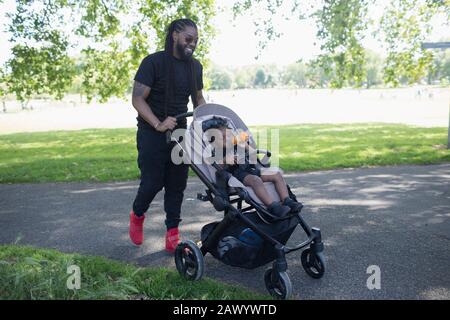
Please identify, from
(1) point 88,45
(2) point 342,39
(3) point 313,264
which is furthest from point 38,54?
(3) point 313,264

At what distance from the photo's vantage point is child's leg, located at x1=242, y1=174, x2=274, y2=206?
3418 mm

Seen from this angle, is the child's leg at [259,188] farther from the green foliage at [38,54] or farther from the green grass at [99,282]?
the green foliage at [38,54]

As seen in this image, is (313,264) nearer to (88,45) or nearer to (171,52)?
(171,52)

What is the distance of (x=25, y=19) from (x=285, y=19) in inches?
293

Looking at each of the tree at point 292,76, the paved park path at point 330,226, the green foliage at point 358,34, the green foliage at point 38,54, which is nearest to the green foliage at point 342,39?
the green foliage at point 358,34

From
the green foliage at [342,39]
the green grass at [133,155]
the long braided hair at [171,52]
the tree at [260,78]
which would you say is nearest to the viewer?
the long braided hair at [171,52]

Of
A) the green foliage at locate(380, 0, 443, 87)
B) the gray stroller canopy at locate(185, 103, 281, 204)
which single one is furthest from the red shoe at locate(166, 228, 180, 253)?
the green foliage at locate(380, 0, 443, 87)

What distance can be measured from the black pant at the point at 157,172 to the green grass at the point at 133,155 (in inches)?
154

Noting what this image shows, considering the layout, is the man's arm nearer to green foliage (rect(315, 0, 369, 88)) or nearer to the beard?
the beard

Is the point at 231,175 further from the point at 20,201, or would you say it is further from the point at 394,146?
the point at 394,146

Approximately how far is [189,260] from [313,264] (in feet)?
3.60

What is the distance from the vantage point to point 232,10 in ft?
43.3

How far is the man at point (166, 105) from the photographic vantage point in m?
3.68
